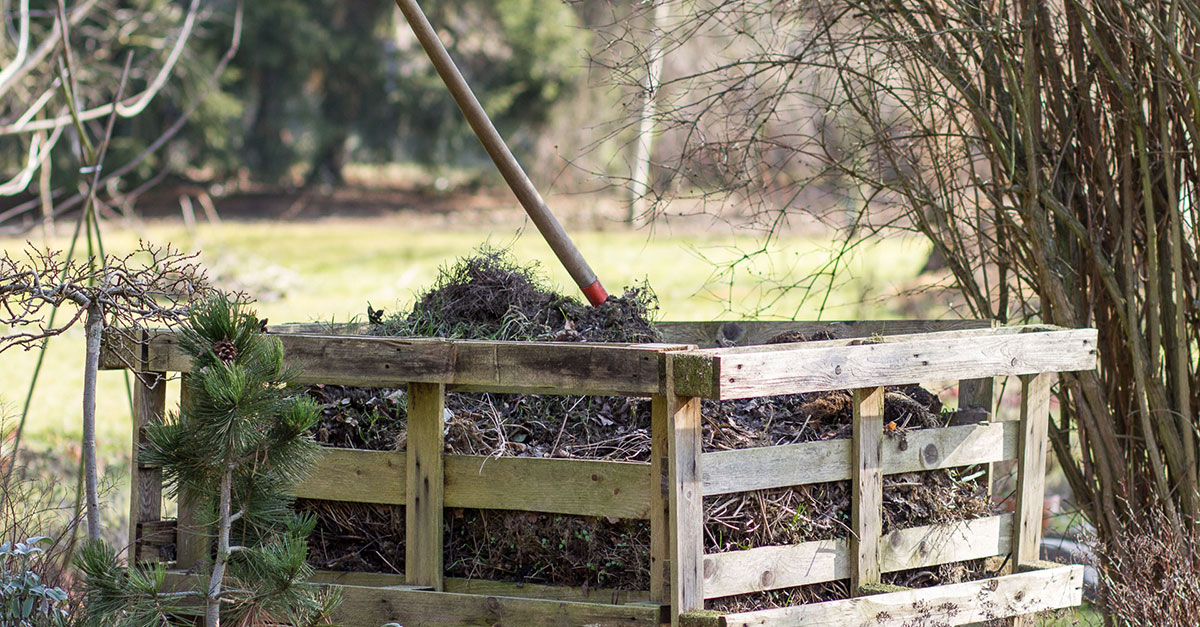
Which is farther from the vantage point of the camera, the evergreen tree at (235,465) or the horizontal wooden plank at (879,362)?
the horizontal wooden plank at (879,362)

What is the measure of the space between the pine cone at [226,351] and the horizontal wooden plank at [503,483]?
622 millimetres

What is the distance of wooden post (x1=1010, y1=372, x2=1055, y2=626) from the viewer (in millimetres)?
3510

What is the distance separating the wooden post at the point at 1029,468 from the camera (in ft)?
11.5

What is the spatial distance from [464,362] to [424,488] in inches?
16.0

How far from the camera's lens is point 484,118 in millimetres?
3635

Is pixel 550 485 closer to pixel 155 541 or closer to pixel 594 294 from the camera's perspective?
pixel 594 294

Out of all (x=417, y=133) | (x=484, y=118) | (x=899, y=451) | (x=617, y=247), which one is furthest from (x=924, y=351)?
(x=417, y=133)

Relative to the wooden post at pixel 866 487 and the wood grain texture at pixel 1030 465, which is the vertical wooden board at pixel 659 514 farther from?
the wood grain texture at pixel 1030 465

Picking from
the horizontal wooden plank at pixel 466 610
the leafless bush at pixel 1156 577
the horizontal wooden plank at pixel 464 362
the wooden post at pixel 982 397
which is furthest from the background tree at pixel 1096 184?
the horizontal wooden plank at pixel 466 610

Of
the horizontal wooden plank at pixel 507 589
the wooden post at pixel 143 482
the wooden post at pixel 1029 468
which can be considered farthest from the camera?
the wooden post at pixel 1029 468

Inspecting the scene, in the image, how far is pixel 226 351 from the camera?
2682 mm

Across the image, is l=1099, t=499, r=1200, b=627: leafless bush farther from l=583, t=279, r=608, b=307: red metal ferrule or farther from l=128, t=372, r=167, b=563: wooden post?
l=128, t=372, r=167, b=563: wooden post

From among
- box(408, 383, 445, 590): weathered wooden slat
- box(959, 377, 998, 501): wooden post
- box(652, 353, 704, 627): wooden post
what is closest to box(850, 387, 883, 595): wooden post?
box(652, 353, 704, 627): wooden post

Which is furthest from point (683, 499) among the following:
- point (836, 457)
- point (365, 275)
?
point (365, 275)
